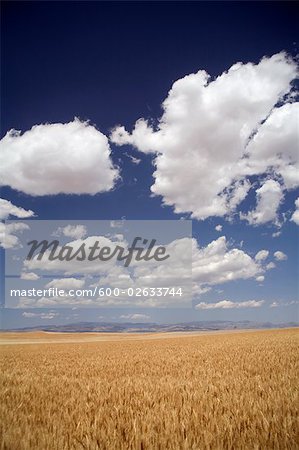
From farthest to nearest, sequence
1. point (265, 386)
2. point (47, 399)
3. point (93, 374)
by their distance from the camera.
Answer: point (93, 374) < point (265, 386) < point (47, 399)

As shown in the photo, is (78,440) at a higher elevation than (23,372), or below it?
higher

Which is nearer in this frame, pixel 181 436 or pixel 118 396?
pixel 181 436

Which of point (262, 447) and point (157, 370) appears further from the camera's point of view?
point (157, 370)

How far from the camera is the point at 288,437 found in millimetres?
4840

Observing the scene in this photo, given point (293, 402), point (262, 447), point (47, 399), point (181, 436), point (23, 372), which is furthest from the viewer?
point (23, 372)

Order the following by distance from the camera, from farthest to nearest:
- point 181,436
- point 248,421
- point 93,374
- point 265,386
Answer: point 93,374, point 265,386, point 248,421, point 181,436

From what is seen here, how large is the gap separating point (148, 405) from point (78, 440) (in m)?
2.25

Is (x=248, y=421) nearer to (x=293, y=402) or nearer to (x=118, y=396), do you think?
(x=293, y=402)

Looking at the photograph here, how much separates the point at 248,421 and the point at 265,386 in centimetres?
344

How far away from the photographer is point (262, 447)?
4.66m

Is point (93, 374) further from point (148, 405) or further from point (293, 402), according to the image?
point (293, 402)

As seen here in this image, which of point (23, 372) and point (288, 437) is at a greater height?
point (288, 437)

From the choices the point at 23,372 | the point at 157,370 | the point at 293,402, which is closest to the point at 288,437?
the point at 293,402

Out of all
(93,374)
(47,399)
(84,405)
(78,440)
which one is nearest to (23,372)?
(93,374)
